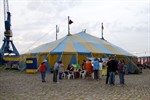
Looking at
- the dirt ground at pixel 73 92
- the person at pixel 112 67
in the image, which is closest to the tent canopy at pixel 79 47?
the person at pixel 112 67

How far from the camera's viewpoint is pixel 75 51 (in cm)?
2555

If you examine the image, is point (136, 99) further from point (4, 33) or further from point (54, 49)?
point (4, 33)

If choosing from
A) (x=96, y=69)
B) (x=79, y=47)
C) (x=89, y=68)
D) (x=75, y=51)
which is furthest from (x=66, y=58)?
(x=96, y=69)

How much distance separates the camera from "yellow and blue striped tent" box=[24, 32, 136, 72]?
1000 inches

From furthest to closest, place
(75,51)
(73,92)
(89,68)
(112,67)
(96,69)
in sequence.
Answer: (75,51), (89,68), (96,69), (112,67), (73,92)

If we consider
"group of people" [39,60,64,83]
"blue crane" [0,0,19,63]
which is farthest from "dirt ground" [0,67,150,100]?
"blue crane" [0,0,19,63]

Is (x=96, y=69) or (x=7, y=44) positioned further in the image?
(x=7, y=44)

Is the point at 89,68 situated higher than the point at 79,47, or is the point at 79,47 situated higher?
the point at 79,47

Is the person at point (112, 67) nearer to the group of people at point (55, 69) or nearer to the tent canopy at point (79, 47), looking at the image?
the group of people at point (55, 69)

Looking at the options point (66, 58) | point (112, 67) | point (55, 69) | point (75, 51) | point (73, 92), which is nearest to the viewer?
point (73, 92)

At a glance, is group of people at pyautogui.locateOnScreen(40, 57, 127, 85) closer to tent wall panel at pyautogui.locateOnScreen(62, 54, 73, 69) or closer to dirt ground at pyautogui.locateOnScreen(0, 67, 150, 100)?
dirt ground at pyautogui.locateOnScreen(0, 67, 150, 100)

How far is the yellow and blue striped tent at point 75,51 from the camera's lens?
2539cm

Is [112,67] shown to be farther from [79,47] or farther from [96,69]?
[79,47]

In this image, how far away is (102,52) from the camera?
26.1 metres
